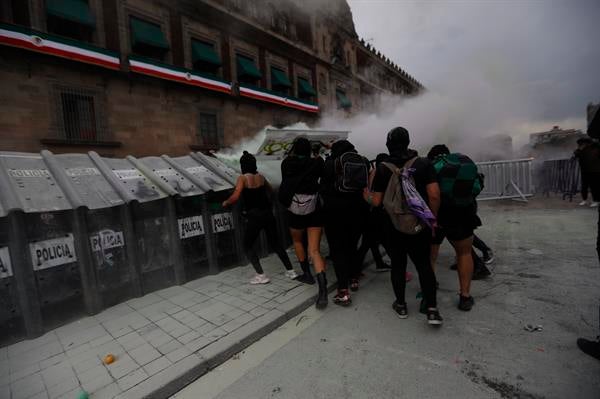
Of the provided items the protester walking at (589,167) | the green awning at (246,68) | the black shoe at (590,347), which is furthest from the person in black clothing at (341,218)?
the green awning at (246,68)

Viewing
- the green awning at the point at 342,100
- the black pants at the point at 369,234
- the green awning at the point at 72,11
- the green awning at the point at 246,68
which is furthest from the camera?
the green awning at the point at 342,100

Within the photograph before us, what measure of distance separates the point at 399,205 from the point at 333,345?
53.3 inches

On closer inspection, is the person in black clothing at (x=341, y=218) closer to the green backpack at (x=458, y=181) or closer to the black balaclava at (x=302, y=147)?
the black balaclava at (x=302, y=147)

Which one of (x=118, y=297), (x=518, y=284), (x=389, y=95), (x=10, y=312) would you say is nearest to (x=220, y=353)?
(x=118, y=297)

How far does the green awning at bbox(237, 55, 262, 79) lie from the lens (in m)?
13.8

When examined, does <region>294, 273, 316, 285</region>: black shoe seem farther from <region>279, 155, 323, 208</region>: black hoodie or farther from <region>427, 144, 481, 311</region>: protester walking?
<region>427, 144, 481, 311</region>: protester walking

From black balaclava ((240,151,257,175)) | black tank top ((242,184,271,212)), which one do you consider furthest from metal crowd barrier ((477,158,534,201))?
black balaclava ((240,151,257,175))

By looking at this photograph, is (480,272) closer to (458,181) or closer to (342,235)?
(458,181)

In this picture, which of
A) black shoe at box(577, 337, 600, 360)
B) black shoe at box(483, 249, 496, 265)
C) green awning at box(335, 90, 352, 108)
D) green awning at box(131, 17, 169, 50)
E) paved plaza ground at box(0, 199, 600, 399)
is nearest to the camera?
paved plaza ground at box(0, 199, 600, 399)

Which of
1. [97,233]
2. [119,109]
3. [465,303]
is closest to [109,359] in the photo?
[97,233]

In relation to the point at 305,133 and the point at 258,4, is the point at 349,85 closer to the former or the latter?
the point at 258,4

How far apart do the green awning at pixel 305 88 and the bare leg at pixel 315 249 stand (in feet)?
52.2

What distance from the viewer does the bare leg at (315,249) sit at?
10.8 ft

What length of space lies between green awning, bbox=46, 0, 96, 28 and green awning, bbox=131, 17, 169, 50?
1.30 meters
